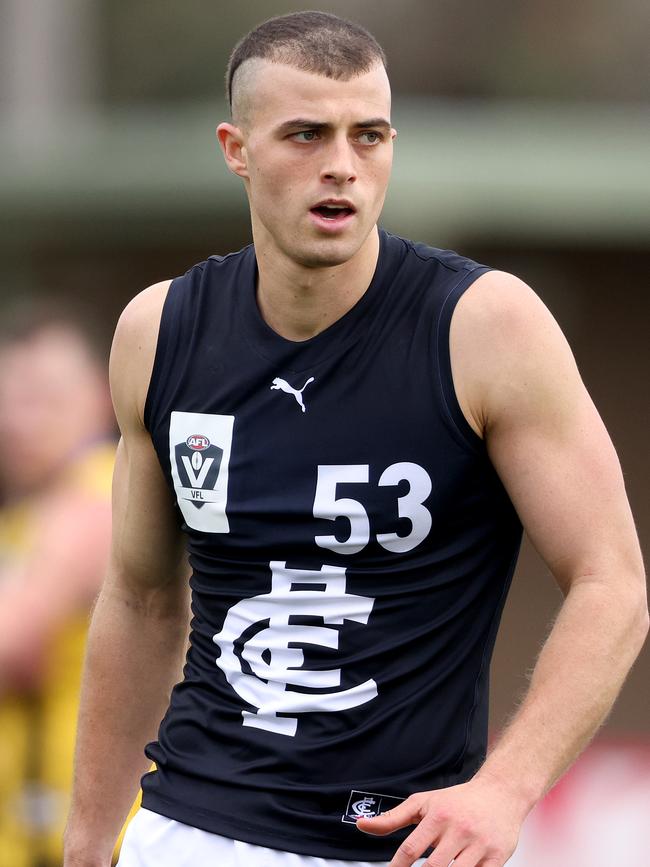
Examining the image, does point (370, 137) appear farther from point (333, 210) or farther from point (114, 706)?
point (114, 706)

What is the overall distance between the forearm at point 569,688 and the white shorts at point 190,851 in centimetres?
44

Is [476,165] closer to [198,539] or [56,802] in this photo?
[56,802]

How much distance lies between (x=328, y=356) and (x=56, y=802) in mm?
2197

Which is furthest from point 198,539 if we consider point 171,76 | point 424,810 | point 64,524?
point 171,76

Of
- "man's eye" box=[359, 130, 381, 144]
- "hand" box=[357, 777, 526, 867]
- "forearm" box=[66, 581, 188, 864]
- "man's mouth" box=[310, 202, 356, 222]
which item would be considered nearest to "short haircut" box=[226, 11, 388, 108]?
"man's eye" box=[359, 130, 381, 144]

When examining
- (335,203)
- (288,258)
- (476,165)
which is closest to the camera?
(335,203)

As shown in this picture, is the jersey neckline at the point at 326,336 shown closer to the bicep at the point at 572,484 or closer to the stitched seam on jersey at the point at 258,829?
the bicep at the point at 572,484

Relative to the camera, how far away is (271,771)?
3.04 m

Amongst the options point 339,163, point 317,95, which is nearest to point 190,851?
point 339,163

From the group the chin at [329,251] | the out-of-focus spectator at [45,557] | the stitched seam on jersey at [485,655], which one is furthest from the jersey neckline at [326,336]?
the out-of-focus spectator at [45,557]

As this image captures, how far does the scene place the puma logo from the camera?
3.12 meters

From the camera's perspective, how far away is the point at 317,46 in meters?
3.07

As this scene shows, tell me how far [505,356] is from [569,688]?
22.7 inches

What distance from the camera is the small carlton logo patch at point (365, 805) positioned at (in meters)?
2.98
